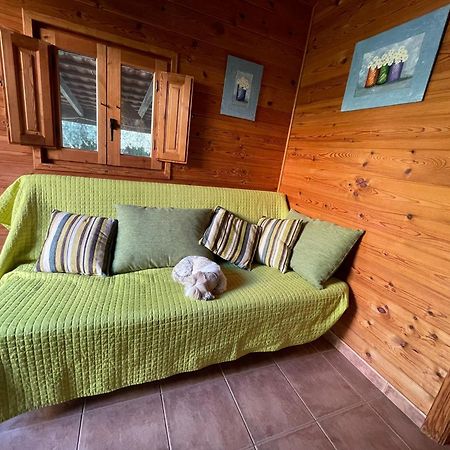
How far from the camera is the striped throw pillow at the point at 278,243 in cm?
172

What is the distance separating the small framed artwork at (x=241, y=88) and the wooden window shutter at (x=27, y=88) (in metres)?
1.15

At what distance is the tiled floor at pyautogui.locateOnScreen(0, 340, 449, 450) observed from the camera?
1.06 metres

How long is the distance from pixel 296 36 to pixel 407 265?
6.25 ft

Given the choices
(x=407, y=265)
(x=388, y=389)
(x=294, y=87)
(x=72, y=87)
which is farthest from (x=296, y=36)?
(x=388, y=389)

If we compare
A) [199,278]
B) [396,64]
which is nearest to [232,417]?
[199,278]

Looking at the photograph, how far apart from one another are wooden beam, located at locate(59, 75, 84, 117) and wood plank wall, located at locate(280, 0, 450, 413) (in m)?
1.67

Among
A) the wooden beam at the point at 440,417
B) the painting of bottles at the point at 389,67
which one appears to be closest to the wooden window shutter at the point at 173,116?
the painting of bottles at the point at 389,67

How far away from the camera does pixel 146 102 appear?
1773 mm

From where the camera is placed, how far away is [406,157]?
4.43 feet

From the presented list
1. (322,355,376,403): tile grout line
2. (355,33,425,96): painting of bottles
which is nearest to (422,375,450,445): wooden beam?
(322,355,376,403): tile grout line

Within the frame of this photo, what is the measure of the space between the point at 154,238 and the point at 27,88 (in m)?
1.12

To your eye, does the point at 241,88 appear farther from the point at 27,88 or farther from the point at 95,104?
the point at 27,88

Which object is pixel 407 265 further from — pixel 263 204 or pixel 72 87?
pixel 72 87

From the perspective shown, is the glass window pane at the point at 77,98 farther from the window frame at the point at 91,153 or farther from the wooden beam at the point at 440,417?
the wooden beam at the point at 440,417
